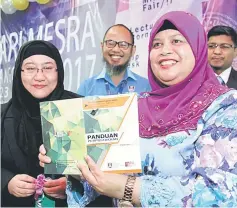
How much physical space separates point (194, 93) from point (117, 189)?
1.31ft

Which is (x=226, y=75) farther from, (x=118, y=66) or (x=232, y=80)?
(x=118, y=66)

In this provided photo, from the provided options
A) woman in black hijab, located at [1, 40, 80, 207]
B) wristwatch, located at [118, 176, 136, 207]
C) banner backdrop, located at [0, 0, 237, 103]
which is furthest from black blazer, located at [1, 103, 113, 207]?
wristwatch, located at [118, 176, 136, 207]

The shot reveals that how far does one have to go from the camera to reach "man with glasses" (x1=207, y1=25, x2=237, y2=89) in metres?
1.45

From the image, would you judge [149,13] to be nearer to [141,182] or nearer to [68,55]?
[68,55]

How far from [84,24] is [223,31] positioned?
0.66 m

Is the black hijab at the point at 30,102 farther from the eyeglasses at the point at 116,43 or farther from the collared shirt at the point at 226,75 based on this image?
the collared shirt at the point at 226,75

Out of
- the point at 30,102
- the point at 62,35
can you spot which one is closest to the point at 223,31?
the point at 62,35

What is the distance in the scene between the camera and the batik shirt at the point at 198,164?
1090mm

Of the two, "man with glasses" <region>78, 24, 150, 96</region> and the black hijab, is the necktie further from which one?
the black hijab

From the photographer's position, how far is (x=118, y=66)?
5.64 ft

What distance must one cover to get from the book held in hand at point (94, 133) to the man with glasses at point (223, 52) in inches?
14.2

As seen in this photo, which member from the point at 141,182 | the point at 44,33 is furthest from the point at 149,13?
the point at 141,182

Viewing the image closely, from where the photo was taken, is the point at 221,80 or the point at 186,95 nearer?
the point at 186,95

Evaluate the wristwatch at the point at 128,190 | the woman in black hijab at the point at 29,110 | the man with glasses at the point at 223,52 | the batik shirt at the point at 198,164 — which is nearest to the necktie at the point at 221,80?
the man with glasses at the point at 223,52
